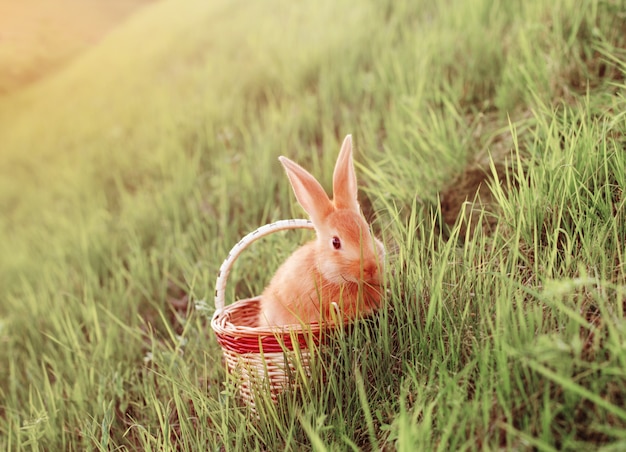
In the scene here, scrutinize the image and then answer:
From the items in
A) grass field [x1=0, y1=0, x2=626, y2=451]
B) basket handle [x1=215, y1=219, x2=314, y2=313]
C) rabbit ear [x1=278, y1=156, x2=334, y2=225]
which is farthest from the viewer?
basket handle [x1=215, y1=219, x2=314, y2=313]

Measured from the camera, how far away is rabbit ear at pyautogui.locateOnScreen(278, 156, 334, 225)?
232 centimetres

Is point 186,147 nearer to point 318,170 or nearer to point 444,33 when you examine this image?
point 318,170

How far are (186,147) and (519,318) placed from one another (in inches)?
148

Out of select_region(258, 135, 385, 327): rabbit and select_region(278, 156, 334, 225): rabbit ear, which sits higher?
select_region(278, 156, 334, 225): rabbit ear

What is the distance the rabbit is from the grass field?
0.39 ft

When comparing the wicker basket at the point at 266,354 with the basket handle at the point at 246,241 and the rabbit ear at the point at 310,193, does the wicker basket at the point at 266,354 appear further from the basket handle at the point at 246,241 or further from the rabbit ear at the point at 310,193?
the rabbit ear at the point at 310,193

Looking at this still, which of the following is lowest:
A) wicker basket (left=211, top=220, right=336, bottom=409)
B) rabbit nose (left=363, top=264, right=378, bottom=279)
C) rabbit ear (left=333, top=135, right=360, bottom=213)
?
wicker basket (left=211, top=220, right=336, bottom=409)

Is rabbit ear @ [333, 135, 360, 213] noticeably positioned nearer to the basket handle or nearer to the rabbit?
the rabbit

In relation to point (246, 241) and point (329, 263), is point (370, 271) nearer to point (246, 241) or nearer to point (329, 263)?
point (329, 263)

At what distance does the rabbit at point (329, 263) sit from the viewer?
219 centimetres

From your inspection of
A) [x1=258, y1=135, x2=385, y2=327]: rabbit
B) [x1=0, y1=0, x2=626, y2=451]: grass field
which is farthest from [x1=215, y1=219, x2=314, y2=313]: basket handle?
[x1=0, y1=0, x2=626, y2=451]: grass field

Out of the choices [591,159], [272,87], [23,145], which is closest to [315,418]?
[591,159]

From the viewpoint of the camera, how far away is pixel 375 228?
3.01 metres

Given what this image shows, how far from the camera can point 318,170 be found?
3.56m
